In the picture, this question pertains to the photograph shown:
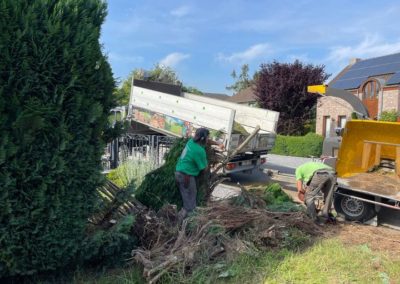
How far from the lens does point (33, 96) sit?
354 centimetres

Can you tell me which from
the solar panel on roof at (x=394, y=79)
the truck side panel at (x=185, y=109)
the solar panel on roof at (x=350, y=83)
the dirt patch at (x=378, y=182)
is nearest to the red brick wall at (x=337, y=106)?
the solar panel on roof at (x=394, y=79)

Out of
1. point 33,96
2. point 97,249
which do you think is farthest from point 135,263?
point 33,96

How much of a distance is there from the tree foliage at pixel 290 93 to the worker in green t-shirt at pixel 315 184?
20.8 metres

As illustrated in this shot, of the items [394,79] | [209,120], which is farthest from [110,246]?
[394,79]

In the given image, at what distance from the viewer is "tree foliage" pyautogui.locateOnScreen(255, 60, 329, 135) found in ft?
89.8

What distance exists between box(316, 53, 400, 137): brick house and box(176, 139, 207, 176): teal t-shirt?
18574 mm

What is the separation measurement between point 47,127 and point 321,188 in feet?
16.0

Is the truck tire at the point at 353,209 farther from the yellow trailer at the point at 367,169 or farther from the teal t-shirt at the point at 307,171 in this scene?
the teal t-shirt at the point at 307,171

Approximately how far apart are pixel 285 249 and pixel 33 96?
3331mm

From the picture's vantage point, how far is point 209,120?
10289mm

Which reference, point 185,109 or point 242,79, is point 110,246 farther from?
point 242,79

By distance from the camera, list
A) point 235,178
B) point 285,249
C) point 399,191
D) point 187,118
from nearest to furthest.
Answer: point 285,249 < point 399,191 < point 187,118 < point 235,178

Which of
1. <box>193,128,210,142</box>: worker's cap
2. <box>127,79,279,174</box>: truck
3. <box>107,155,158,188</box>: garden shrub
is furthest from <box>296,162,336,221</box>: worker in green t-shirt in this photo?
<box>107,155,158,188</box>: garden shrub

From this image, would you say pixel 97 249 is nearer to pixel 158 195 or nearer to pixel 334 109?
pixel 158 195
